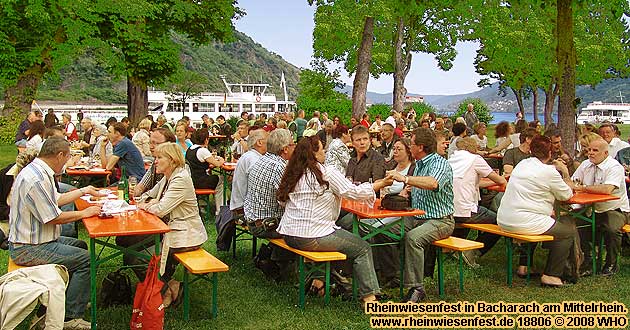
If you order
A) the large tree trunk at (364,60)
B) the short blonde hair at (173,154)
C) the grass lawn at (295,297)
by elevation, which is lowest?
the grass lawn at (295,297)

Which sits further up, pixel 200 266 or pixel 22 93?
pixel 22 93

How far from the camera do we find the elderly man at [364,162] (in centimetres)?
765

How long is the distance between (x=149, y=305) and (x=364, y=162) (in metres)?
3.70

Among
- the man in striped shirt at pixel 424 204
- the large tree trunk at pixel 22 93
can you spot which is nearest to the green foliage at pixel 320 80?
the large tree trunk at pixel 22 93

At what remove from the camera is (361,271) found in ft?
18.1

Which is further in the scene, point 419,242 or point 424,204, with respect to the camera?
point 424,204

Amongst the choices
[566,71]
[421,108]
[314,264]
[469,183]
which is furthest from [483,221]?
[421,108]

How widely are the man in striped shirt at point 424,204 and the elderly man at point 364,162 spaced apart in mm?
1381

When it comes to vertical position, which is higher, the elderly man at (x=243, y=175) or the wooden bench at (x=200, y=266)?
the elderly man at (x=243, y=175)

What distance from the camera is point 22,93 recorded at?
67.1 ft

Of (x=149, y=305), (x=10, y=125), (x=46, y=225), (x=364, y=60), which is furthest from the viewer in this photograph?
(x=364, y=60)

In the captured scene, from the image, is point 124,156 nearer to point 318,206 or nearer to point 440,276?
point 318,206

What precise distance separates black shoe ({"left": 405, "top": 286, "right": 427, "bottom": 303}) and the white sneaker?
8.76 feet

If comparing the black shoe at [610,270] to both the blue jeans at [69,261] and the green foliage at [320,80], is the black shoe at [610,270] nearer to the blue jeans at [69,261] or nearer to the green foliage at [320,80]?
the blue jeans at [69,261]
